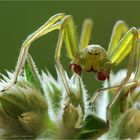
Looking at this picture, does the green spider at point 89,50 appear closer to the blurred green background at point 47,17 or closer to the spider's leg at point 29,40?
the spider's leg at point 29,40

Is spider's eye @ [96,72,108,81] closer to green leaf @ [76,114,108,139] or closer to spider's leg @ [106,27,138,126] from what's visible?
spider's leg @ [106,27,138,126]

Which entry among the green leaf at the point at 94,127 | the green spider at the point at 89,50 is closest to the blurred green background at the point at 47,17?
the green spider at the point at 89,50

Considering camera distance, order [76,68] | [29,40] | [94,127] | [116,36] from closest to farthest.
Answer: [94,127] → [29,40] → [76,68] → [116,36]

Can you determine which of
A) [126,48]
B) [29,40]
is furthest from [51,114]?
[126,48]

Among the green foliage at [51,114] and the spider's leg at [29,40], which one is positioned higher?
the spider's leg at [29,40]

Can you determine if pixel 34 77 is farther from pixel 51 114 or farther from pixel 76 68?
pixel 76 68

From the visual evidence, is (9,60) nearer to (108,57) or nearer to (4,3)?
(4,3)

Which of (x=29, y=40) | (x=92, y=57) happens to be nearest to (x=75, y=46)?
(x=92, y=57)
